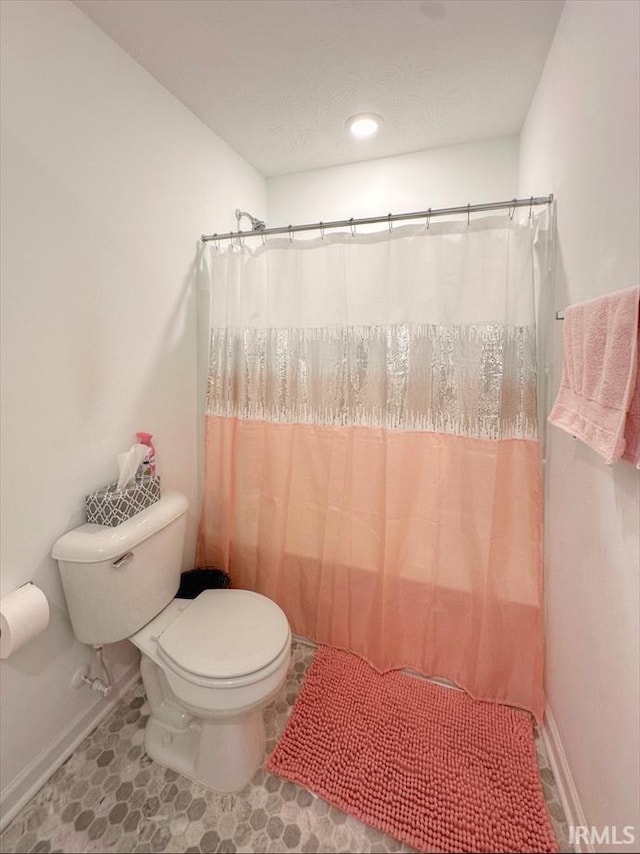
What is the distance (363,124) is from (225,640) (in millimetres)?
2147

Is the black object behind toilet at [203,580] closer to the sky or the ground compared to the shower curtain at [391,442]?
closer to the ground

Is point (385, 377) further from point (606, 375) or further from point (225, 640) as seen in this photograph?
point (225, 640)

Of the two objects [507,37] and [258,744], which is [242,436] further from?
[507,37]

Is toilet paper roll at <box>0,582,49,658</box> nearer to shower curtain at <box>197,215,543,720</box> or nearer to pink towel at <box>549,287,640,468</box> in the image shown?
shower curtain at <box>197,215,543,720</box>

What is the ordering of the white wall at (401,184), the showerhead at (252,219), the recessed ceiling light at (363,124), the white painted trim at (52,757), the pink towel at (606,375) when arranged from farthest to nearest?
the showerhead at (252,219)
the white wall at (401,184)
the recessed ceiling light at (363,124)
the white painted trim at (52,757)
the pink towel at (606,375)

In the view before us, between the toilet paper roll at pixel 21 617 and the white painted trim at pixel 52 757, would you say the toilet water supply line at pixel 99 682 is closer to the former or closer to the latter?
the white painted trim at pixel 52 757

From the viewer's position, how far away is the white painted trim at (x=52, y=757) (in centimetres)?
106

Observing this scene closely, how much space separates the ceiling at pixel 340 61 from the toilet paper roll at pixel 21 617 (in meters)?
1.77

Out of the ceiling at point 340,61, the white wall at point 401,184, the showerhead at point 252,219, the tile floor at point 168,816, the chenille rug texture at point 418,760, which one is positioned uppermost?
the ceiling at point 340,61

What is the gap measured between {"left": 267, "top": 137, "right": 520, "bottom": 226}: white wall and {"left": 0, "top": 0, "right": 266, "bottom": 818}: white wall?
2.22 feet

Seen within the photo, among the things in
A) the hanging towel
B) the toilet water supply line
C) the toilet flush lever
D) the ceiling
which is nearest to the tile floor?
the toilet water supply line

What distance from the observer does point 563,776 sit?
110cm

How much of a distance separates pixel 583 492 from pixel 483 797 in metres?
0.95

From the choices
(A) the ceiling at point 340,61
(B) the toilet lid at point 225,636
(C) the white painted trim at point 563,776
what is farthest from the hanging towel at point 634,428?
(A) the ceiling at point 340,61
